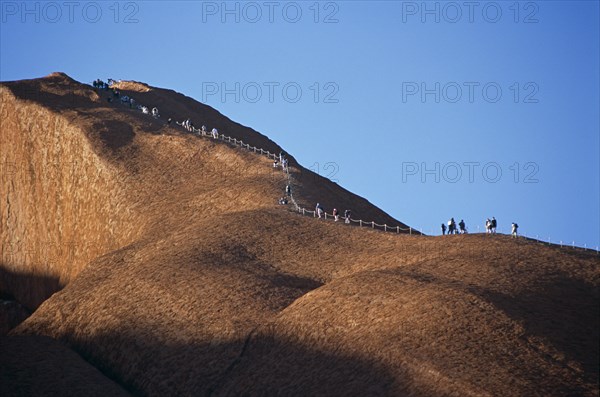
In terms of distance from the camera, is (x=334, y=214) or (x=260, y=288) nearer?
(x=260, y=288)

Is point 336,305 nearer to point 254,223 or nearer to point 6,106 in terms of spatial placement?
point 254,223

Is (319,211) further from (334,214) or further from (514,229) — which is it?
(514,229)

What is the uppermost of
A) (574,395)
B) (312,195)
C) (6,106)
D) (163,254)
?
(6,106)

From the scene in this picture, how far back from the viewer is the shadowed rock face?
1897 inches

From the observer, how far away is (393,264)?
205 feet

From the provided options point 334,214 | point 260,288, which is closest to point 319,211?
point 334,214

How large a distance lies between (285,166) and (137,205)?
13.6 meters

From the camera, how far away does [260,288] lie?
6312 centimetres

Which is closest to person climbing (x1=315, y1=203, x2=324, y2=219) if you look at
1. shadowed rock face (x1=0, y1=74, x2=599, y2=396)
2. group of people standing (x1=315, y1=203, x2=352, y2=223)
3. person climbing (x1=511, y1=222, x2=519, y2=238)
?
group of people standing (x1=315, y1=203, x2=352, y2=223)

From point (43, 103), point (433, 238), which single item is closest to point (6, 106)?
point (43, 103)

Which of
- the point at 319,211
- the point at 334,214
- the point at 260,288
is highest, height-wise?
the point at 319,211

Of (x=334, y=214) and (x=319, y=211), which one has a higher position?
(x=319, y=211)

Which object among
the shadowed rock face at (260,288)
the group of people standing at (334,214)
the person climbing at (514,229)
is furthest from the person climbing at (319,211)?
the person climbing at (514,229)

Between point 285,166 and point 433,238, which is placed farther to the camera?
point 285,166
